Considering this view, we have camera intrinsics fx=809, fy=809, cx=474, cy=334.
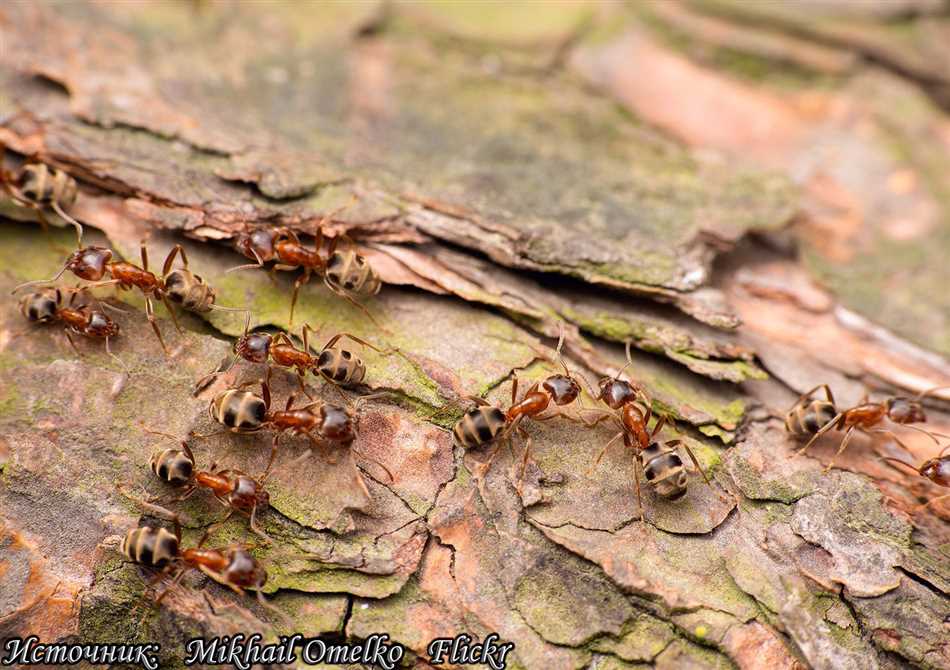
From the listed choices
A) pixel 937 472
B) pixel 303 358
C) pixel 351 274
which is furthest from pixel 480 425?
pixel 937 472

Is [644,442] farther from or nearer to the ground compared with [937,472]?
A: nearer to the ground

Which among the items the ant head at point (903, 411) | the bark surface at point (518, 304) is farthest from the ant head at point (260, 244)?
the ant head at point (903, 411)

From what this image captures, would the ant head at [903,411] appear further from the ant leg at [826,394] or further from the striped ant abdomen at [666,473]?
the striped ant abdomen at [666,473]

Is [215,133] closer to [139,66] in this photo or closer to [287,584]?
[139,66]

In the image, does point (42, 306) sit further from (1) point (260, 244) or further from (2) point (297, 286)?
(2) point (297, 286)

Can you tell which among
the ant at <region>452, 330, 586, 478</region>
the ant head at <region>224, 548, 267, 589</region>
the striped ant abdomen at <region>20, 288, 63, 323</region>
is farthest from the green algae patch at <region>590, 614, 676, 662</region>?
the striped ant abdomen at <region>20, 288, 63, 323</region>

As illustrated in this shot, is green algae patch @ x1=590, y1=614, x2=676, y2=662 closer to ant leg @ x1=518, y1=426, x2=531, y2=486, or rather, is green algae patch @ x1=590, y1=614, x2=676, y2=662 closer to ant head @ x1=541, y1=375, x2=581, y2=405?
ant leg @ x1=518, y1=426, x2=531, y2=486
